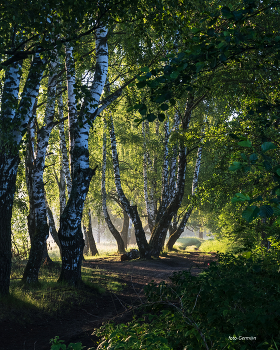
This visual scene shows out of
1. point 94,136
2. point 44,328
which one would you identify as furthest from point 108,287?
point 94,136

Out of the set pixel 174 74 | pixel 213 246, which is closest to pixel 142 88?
pixel 174 74

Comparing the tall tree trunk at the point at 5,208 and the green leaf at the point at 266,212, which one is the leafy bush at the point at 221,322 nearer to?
the green leaf at the point at 266,212

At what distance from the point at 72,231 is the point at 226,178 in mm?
4472

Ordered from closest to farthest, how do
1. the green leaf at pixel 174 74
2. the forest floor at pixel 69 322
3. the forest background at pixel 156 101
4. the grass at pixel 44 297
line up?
the green leaf at pixel 174 74, the forest background at pixel 156 101, the forest floor at pixel 69 322, the grass at pixel 44 297

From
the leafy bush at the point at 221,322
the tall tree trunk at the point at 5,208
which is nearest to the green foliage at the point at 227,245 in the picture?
the leafy bush at the point at 221,322

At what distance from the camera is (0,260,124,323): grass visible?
5.64 meters

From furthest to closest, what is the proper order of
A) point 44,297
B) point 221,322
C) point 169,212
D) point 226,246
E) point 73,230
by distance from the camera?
point 226,246 < point 169,212 < point 73,230 < point 44,297 < point 221,322

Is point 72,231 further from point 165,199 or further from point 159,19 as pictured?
point 165,199

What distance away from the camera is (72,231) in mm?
7398

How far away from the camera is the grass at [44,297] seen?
564cm

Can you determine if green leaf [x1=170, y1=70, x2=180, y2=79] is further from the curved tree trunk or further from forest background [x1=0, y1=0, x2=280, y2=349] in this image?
the curved tree trunk

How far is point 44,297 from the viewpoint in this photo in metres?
6.51

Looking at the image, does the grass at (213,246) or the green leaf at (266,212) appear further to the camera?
the grass at (213,246)

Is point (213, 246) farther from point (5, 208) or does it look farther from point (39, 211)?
point (5, 208)
